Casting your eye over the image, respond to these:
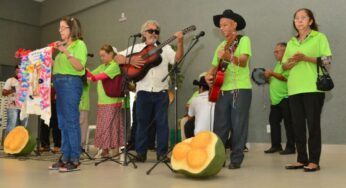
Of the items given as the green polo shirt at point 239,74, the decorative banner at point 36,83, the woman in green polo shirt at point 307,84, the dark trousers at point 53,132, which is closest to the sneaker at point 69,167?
the decorative banner at point 36,83

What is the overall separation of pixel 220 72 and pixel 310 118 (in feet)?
2.85

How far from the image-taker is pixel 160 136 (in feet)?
13.0

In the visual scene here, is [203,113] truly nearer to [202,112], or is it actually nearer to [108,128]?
[202,112]

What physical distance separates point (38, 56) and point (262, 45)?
3.99 metres

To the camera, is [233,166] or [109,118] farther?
[109,118]

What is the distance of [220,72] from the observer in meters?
3.38

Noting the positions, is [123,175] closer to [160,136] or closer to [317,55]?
[160,136]

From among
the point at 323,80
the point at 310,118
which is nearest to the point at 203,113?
the point at 310,118

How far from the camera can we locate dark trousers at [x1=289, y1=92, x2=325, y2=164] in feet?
10.6

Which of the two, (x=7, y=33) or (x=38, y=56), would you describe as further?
(x=7, y=33)

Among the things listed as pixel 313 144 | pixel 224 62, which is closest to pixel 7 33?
pixel 224 62

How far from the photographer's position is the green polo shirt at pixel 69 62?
3346 mm

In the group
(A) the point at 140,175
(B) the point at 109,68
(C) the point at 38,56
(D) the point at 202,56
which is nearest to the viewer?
(A) the point at 140,175

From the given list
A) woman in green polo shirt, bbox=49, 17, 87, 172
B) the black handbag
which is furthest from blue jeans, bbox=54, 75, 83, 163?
the black handbag
